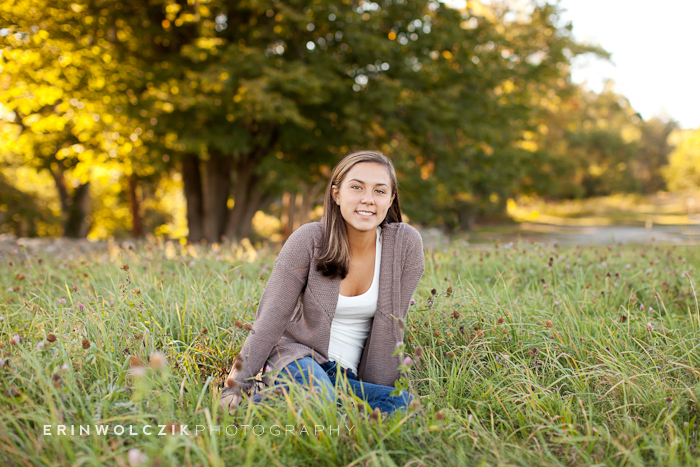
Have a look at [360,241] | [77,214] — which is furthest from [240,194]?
[77,214]

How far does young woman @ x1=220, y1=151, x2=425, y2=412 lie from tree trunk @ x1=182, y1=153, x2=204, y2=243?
33.2 feet

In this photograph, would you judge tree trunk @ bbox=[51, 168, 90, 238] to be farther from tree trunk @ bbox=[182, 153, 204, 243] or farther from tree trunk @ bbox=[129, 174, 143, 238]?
tree trunk @ bbox=[182, 153, 204, 243]

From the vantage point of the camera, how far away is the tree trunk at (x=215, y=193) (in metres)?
11.6

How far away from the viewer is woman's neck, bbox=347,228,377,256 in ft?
8.96

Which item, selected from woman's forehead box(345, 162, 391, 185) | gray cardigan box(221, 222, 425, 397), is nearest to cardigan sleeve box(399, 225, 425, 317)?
gray cardigan box(221, 222, 425, 397)

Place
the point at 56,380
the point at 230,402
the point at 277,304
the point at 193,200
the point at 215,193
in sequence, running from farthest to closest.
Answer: the point at 193,200 → the point at 215,193 → the point at 277,304 → the point at 230,402 → the point at 56,380

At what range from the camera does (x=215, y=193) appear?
38.3ft

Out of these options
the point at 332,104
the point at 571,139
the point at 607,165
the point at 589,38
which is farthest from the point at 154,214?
the point at 607,165

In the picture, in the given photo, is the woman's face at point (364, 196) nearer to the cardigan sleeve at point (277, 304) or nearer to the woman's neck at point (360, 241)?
the woman's neck at point (360, 241)

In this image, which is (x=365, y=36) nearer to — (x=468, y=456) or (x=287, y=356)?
(x=287, y=356)

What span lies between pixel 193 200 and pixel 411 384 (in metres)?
10.8

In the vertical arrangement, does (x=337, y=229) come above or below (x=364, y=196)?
below

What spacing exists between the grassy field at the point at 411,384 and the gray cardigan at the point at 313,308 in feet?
0.86

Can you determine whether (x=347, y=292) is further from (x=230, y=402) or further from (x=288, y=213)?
(x=288, y=213)
